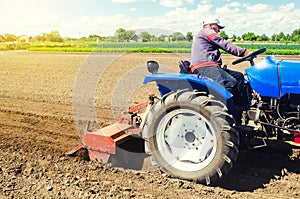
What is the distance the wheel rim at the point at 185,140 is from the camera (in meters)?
3.97

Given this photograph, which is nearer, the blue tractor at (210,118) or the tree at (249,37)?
the blue tractor at (210,118)

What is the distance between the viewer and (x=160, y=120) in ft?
13.3

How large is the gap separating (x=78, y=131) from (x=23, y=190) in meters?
2.26

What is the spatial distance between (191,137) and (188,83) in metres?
0.64

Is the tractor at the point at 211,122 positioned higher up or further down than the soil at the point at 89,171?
higher up

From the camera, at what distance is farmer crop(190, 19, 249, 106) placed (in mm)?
4203

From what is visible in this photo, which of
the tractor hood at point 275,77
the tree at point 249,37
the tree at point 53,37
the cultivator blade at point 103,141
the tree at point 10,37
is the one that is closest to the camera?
the tractor hood at point 275,77

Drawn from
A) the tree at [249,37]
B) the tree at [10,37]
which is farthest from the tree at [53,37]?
the tree at [249,37]

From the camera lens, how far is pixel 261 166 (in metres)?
4.49

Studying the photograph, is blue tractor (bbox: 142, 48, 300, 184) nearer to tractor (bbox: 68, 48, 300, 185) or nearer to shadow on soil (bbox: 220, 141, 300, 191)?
tractor (bbox: 68, 48, 300, 185)

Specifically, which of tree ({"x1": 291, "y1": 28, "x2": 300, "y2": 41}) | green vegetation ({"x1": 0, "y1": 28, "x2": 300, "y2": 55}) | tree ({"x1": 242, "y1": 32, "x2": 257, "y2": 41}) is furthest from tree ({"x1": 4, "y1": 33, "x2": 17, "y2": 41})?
tree ({"x1": 291, "y1": 28, "x2": 300, "y2": 41})

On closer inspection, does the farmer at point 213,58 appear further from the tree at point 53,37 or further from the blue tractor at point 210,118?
the tree at point 53,37

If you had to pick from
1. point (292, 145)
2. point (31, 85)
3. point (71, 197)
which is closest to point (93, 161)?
point (71, 197)

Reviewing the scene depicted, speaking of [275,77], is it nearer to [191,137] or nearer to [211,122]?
[211,122]
